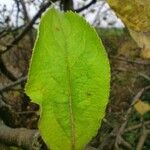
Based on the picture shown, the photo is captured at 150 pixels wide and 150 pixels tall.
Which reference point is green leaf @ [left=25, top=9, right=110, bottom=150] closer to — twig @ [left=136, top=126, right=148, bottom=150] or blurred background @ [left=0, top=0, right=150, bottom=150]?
blurred background @ [left=0, top=0, right=150, bottom=150]

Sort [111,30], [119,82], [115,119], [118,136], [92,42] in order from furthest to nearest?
[111,30]
[119,82]
[115,119]
[118,136]
[92,42]

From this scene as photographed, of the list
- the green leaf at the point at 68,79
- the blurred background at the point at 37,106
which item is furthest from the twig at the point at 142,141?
the green leaf at the point at 68,79

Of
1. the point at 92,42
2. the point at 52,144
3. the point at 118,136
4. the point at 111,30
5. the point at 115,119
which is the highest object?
the point at 92,42

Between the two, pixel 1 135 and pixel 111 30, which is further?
pixel 111 30

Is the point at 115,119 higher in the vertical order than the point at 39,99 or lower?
lower

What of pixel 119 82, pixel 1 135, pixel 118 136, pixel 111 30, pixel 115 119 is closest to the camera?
pixel 1 135

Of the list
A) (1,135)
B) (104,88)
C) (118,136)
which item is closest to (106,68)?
(104,88)

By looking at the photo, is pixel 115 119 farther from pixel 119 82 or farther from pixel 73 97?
pixel 73 97
